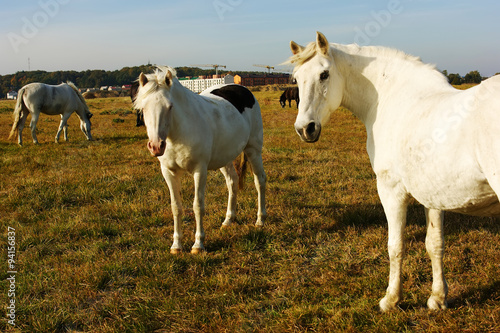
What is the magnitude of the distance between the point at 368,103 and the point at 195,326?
235 cm

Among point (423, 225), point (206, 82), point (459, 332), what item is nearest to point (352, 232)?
point (423, 225)

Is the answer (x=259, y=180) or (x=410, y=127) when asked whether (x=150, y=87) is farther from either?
(x=410, y=127)

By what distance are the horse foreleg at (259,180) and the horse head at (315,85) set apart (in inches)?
106

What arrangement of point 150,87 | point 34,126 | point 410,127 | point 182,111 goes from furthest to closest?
point 34,126, point 182,111, point 150,87, point 410,127

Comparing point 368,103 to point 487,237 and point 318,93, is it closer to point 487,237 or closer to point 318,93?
point 318,93

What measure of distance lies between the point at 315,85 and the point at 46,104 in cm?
1326

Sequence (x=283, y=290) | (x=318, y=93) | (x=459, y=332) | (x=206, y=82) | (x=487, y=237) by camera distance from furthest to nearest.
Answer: (x=206, y=82) < (x=487, y=237) < (x=283, y=290) < (x=318, y=93) < (x=459, y=332)

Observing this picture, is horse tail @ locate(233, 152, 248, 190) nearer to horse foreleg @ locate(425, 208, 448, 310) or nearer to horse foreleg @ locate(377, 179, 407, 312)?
horse foreleg @ locate(377, 179, 407, 312)

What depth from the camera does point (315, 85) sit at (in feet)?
8.82

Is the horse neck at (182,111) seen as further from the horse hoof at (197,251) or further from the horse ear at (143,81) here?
the horse hoof at (197,251)

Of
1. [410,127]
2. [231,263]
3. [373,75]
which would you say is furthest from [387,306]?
[373,75]

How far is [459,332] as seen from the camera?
2.53m

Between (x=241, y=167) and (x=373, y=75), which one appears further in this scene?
(x=241, y=167)

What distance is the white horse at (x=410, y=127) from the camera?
1798 mm
